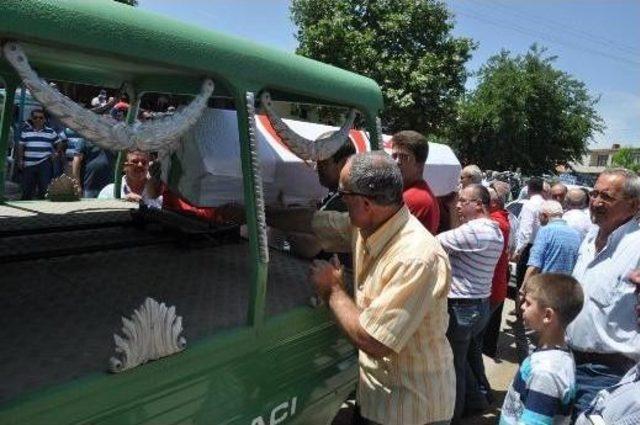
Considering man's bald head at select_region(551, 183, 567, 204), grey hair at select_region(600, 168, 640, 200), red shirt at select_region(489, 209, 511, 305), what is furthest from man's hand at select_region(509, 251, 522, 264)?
grey hair at select_region(600, 168, 640, 200)

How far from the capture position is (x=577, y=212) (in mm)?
5734

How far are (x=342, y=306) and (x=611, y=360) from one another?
1470 millimetres

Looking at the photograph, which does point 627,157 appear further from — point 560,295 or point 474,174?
point 560,295

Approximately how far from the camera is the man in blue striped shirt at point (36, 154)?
7.11 meters

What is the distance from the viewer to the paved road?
13.8 ft

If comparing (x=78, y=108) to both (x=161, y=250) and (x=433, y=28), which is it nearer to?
(x=161, y=250)

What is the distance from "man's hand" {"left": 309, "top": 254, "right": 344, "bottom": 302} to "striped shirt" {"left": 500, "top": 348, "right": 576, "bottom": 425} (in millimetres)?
836

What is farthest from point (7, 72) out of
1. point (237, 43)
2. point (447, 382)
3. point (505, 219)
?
point (505, 219)

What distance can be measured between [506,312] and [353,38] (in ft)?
48.2

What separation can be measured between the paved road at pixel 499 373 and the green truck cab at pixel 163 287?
5.19 feet

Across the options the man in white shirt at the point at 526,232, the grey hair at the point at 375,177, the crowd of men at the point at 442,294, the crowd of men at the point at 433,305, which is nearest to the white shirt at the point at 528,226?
the man in white shirt at the point at 526,232

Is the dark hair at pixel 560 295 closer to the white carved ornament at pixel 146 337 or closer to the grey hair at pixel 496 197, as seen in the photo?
the white carved ornament at pixel 146 337

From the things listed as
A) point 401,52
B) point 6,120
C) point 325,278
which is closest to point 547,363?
point 325,278

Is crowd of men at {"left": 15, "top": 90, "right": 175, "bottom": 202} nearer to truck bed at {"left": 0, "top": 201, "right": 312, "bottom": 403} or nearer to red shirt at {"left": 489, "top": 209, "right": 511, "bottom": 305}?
truck bed at {"left": 0, "top": 201, "right": 312, "bottom": 403}
